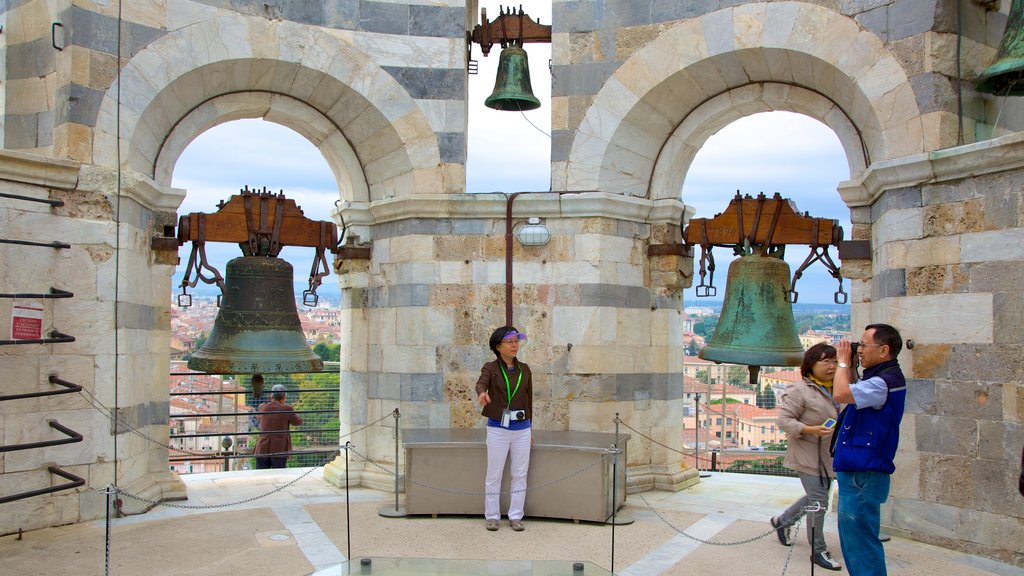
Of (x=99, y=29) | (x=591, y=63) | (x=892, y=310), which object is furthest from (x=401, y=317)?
(x=892, y=310)

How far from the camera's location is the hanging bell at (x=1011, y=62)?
5.23m

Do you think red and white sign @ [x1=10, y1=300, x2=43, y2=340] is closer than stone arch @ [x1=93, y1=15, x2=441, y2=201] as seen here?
Yes

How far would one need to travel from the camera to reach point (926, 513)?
Answer: 5.67 meters

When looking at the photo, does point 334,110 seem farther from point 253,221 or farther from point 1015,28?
point 1015,28

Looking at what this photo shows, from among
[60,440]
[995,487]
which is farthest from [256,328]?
[995,487]

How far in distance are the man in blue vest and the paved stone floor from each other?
1.84 feet

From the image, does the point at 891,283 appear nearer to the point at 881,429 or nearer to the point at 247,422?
the point at 881,429

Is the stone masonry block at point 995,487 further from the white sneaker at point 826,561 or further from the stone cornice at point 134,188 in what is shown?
the stone cornice at point 134,188

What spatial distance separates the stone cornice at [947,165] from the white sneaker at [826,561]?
7.95 ft

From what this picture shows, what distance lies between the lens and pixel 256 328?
6.41 m

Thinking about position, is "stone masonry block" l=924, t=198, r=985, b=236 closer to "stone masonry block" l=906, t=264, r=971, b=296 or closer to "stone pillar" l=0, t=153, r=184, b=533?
"stone masonry block" l=906, t=264, r=971, b=296

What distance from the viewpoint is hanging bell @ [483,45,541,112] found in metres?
7.26

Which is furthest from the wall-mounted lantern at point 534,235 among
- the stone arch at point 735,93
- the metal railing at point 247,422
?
the metal railing at point 247,422

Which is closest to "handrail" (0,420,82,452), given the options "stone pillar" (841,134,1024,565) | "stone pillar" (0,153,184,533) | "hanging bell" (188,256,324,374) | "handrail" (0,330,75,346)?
"stone pillar" (0,153,184,533)
